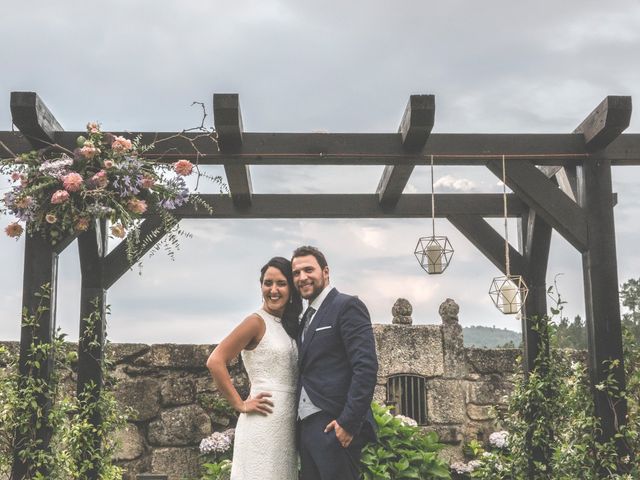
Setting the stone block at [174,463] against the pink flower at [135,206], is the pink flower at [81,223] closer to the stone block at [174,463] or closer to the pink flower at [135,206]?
the pink flower at [135,206]

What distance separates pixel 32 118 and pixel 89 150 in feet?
1.24

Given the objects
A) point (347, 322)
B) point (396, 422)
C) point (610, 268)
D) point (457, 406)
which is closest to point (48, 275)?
point (347, 322)

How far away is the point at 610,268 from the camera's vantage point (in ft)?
16.3

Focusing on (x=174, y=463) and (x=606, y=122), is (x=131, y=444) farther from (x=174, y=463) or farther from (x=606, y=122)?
(x=606, y=122)

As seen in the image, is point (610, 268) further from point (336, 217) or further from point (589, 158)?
point (336, 217)

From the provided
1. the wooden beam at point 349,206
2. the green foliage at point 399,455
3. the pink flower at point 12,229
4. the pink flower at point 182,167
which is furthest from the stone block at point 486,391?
the pink flower at point 12,229

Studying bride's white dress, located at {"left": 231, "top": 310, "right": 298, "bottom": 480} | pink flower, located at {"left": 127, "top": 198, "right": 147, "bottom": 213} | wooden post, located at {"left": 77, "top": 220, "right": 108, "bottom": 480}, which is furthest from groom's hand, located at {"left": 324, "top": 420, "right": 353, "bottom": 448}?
wooden post, located at {"left": 77, "top": 220, "right": 108, "bottom": 480}

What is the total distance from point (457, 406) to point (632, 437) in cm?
357

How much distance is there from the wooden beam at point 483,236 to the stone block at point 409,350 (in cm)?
184

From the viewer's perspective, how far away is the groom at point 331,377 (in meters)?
3.67

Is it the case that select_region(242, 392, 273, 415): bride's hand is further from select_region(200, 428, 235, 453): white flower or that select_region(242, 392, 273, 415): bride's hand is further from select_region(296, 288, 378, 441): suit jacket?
select_region(200, 428, 235, 453): white flower

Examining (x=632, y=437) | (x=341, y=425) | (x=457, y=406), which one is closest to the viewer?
(x=341, y=425)

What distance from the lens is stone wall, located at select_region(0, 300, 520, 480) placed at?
779 cm

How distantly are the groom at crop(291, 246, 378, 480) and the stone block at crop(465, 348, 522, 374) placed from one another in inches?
182
